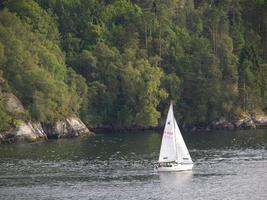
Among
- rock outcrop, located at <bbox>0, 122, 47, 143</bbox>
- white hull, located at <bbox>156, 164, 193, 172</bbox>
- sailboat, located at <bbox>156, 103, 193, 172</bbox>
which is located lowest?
white hull, located at <bbox>156, 164, 193, 172</bbox>

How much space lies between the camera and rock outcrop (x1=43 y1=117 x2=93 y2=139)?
181250 mm

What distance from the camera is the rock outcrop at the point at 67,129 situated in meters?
181

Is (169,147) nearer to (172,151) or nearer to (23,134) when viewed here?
(172,151)

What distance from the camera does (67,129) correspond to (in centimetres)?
18325

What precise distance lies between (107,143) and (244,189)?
61.0m

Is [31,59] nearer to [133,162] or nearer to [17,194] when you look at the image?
[133,162]

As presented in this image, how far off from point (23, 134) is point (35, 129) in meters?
5.71

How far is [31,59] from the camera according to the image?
18312 cm

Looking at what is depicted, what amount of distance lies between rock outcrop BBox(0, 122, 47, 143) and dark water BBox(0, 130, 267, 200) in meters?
5.64

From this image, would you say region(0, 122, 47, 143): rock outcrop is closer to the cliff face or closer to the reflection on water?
the cliff face

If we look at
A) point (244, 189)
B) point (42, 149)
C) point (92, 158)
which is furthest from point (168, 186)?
point (42, 149)

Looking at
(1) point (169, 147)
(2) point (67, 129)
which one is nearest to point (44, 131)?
(2) point (67, 129)

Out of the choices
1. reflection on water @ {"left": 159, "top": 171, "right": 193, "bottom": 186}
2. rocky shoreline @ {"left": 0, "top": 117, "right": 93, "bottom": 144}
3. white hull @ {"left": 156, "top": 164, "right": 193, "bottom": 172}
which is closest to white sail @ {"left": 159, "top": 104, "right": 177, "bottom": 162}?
white hull @ {"left": 156, "top": 164, "right": 193, "bottom": 172}

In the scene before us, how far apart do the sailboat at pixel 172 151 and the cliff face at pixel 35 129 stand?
49602 mm
